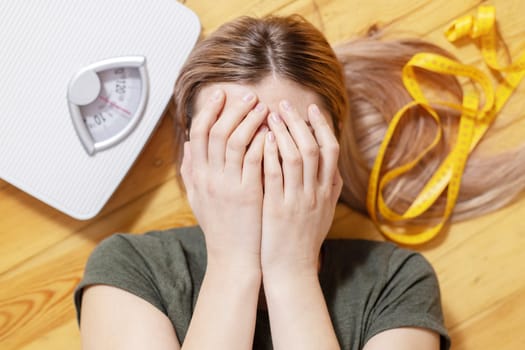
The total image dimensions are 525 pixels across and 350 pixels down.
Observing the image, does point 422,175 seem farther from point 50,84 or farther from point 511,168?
point 50,84

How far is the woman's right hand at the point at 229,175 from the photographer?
83 cm

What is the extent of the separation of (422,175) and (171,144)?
1.52ft

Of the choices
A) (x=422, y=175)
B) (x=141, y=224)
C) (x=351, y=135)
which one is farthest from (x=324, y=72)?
(x=141, y=224)

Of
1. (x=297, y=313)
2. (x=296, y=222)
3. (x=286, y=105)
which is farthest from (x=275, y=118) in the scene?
(x=297, y=313)

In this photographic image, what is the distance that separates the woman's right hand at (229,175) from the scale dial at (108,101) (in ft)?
0.69

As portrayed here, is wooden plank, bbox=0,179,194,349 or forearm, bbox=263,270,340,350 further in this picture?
wooden plank, bbox=0,179,194,349

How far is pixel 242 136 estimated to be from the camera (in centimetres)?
83

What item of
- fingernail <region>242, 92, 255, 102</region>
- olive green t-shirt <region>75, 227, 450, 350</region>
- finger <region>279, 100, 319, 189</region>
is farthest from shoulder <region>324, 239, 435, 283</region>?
fingernail <region>242, 92, 255, 102</region>

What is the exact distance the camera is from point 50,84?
1.03m

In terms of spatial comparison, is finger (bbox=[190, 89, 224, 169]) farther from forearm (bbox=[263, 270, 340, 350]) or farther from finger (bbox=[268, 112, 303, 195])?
forearm (bbox=[263, 270, 340, 350])

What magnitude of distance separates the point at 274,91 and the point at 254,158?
0.10 meters

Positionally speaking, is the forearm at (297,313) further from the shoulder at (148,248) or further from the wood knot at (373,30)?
the wood knot at (373,30)

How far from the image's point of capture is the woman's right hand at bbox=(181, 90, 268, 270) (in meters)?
0.83

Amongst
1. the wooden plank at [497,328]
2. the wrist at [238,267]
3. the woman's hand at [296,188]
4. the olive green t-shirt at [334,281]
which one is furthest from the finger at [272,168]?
the wooden plank at [497,328]
